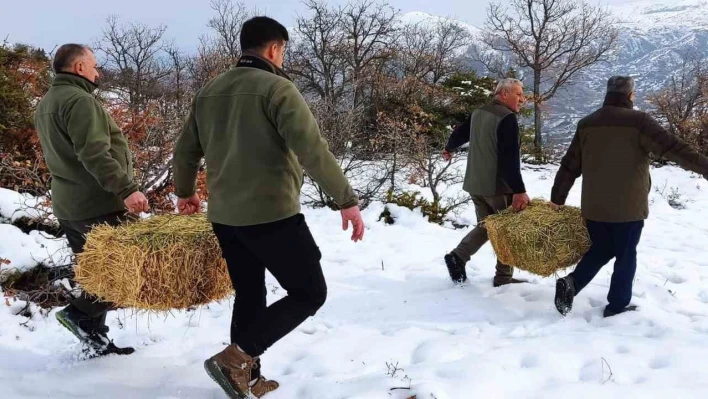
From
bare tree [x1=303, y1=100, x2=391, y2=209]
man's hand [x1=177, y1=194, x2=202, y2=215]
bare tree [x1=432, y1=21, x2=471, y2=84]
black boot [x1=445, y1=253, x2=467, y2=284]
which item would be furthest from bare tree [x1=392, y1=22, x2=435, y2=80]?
man's hand [x1=177, y1=194, x2=202, y2=215]

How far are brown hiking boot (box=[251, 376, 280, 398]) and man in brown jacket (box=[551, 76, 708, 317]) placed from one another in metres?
2.31

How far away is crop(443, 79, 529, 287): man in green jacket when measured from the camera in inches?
164

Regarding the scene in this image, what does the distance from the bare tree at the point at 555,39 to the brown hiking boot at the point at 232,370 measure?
2411cm

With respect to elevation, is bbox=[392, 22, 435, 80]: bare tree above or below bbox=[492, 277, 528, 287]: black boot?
above

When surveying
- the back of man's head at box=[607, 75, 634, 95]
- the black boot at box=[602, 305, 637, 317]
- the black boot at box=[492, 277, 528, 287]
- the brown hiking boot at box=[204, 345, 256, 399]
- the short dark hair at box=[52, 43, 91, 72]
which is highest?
the short dark hair at box=[52, 43, 91, 72]

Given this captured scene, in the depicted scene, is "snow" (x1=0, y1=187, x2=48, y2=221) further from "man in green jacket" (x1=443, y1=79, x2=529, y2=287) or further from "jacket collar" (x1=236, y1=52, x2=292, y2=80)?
"man in green jacket" (x1=443, y1=79, x2=529, y2=287)

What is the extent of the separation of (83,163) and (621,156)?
349cm

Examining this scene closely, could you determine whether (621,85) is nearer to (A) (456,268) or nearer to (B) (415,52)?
Answer: (A) (456,268)

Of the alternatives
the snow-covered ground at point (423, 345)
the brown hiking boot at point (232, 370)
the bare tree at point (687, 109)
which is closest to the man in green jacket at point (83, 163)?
the snow-covered ground at point (423, 345)

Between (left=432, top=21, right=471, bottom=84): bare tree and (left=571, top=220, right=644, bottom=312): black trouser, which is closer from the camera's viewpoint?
(left=571, top=220, right=644, bottom=312): black trouser

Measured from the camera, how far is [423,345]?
3227 mm

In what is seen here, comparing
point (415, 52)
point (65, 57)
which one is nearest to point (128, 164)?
point (65, 57)

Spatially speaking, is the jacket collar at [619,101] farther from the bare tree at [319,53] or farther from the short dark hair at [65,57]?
the bare tree at [319,53]

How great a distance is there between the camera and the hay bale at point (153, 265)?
2480 millimetres
